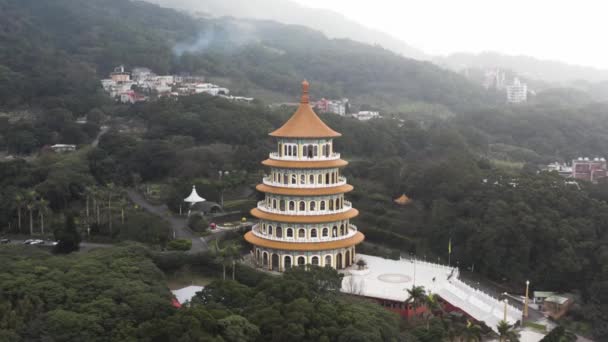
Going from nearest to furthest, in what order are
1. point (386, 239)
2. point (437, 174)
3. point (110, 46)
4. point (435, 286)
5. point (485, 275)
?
point (435, 286)
point (485, 275)
point (386, 239)
point (437, 174)
point (110, 46)

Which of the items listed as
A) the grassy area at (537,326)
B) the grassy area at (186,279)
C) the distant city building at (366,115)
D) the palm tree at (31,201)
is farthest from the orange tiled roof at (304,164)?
the distant city building at (366,115)

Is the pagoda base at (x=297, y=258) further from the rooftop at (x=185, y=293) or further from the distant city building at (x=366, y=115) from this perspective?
the distant city building at (x=366, y=115)

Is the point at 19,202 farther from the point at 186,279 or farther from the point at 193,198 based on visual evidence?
the point at 186,279

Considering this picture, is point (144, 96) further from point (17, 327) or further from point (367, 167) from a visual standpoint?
point (17, 327)

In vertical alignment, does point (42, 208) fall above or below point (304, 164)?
below

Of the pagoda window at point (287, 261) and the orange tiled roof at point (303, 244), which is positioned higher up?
the orange tiled roof at point (303, 244)

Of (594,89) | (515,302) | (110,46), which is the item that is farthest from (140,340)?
(594,89)

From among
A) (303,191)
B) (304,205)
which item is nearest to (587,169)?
(304,205)
